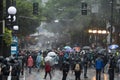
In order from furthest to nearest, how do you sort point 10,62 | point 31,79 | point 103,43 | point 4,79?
1. point 103,43
2. point 31,79
3. point 10,62
4. point 4,79

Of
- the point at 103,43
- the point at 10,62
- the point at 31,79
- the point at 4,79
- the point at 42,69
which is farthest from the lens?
the point at 103,43

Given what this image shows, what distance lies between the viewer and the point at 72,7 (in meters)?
91.4

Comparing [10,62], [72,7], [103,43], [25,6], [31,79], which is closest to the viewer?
[10,62]

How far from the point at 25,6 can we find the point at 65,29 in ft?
111

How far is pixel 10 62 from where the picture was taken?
25391 mm

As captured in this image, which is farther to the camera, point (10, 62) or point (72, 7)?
point (72, 7)

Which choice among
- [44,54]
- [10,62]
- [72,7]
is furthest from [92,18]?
[10,62]

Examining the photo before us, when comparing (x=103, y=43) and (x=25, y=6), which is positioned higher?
(x=25, y=6)

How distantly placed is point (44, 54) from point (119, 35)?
91.0 feet

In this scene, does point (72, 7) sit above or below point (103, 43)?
above

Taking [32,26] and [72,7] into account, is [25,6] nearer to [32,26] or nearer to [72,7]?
[32,26]

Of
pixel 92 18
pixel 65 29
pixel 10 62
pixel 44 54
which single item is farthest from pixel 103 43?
pixel 10 62

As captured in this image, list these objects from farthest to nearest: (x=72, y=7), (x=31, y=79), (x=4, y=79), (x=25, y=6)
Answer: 1. (x=72, y=7)
2. (x=25, y=6)
3. (x=31, y=79)
4. (x=4, y=79)

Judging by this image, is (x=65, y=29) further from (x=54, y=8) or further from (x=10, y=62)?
(x=10, y=62)
